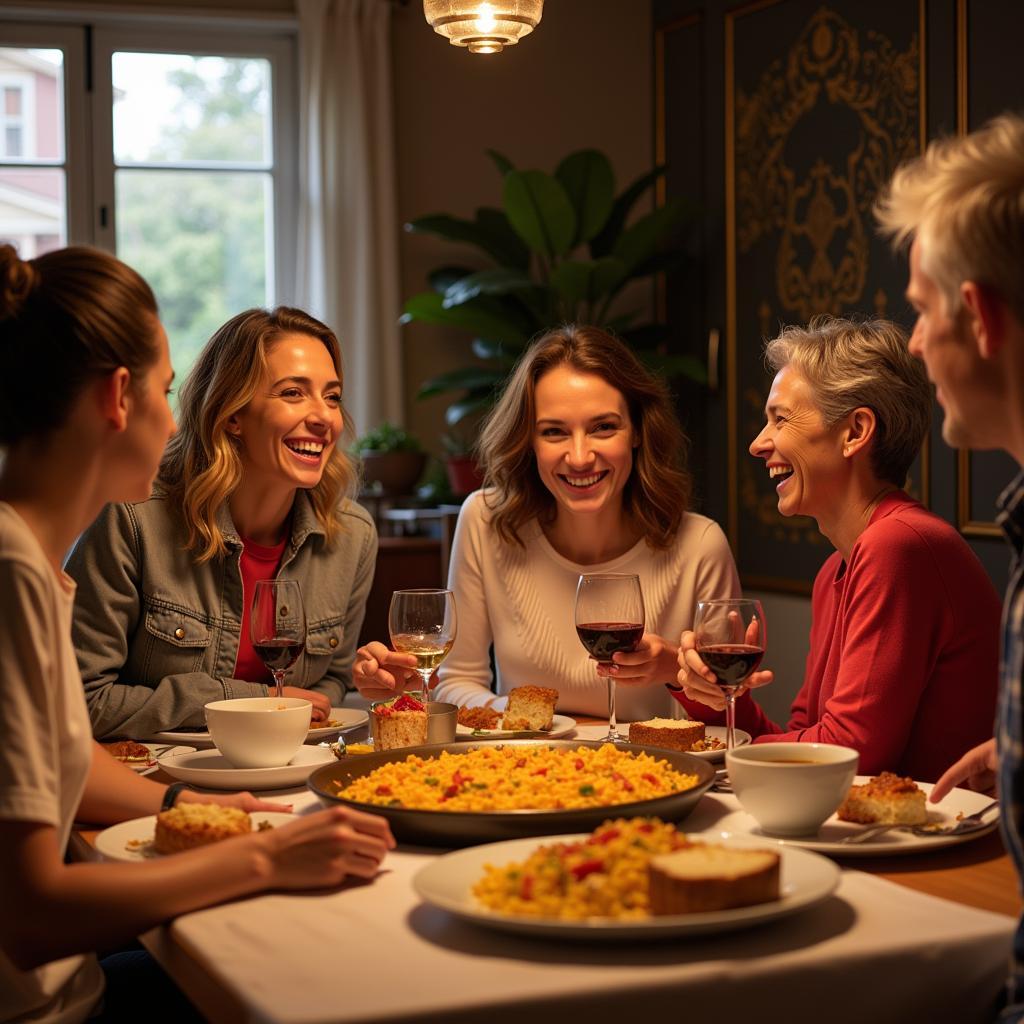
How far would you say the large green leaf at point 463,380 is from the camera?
539cm

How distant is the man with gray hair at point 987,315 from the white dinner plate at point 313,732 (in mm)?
1103

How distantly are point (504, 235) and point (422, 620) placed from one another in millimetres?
3746

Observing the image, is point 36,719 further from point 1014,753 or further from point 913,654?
point 913,654

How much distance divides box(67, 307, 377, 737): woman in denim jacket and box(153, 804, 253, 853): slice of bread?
0.70 meters

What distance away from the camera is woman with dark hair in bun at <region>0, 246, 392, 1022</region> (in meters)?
1.26

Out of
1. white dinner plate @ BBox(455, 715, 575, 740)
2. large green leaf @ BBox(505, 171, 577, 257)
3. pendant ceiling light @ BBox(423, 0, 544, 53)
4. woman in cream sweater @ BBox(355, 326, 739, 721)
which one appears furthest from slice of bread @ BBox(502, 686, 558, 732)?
large green leaf @ BBox(505, 171, 577, 257)

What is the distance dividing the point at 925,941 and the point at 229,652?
1.57m

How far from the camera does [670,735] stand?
1.91 metres

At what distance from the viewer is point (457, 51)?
5.82 meters

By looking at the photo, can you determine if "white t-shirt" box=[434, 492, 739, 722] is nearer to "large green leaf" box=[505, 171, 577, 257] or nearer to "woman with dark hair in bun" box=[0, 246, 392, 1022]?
"woman with dark hair in bun" box=[0, 246, 392, 1022]

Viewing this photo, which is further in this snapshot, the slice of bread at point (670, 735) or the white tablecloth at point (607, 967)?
the slice of bread at point (670, 735)

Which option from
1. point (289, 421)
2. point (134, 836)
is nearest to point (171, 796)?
point (134, 836)

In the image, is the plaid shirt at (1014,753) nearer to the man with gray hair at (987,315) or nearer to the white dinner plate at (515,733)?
the man with gray hair at (987,315)

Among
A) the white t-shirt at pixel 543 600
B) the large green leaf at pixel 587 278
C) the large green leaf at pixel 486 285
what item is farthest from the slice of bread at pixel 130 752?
the large green leaf at pixel 587 278
